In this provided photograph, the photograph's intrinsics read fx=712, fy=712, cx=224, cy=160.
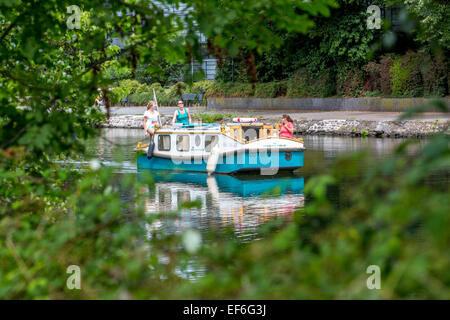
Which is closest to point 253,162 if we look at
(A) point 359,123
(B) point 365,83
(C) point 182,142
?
(C) point 182,142

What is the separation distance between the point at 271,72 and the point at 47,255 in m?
46.1

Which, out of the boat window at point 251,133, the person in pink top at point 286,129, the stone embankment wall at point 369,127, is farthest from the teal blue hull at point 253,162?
the stone embankment wall at point 369,127

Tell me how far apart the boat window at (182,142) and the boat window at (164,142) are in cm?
37

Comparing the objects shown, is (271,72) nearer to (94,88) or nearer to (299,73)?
(299,73)

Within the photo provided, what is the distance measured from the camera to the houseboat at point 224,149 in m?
19.5

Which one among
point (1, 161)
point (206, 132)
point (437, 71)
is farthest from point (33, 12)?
point (437, 71)

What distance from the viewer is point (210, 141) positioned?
66.4ft

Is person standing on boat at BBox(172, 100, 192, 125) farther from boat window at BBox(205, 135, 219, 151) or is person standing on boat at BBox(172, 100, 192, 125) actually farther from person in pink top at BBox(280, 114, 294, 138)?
person in pink top at BBox(280, 114, 294, 138)

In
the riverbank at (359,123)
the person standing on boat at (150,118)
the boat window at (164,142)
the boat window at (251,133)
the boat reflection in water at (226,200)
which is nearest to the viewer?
the boat reflection in water at (226,200)

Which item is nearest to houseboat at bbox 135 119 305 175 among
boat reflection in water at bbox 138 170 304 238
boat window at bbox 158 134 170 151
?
boat window at bbox 158 134 170 151

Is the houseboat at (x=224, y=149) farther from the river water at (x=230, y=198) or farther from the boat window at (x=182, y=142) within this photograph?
the river water at (x=230, y=198)

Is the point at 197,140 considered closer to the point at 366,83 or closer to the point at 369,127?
the point at 369,127

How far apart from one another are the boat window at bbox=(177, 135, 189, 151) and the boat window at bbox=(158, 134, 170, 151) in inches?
14.6

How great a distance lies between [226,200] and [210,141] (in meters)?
5.12
